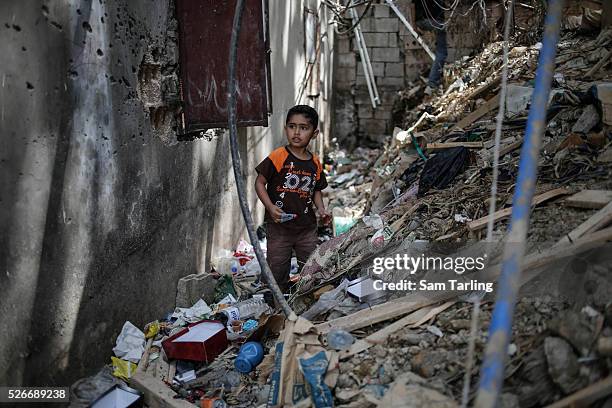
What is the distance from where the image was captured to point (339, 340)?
2578 millimetres

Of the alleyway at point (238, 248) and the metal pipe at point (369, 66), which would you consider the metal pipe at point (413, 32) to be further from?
the alleyway at point (238, 248)

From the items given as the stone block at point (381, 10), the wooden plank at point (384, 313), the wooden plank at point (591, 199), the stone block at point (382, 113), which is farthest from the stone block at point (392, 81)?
the wooden plank at point (384, 313)

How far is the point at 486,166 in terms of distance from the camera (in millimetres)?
4145

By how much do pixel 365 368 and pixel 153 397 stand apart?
48.5 inches

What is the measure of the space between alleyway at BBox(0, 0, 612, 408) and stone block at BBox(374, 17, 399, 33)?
6693 millimetres

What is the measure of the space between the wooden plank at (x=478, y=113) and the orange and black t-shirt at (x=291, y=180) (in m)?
2.41

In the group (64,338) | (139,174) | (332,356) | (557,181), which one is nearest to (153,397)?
(64,338)

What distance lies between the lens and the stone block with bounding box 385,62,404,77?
38.3ft

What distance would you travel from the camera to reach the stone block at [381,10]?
1130cm

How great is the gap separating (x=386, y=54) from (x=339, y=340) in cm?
1007

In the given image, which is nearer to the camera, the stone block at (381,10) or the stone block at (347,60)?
the stone block at (381,10)

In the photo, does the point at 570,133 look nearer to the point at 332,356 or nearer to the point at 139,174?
the point at 332,356

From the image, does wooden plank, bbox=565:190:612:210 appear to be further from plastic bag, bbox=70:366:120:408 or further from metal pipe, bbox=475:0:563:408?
plastic bag, bbox=70:366:120:408

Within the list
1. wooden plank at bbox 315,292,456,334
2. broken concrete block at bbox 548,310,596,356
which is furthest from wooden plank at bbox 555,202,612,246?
wooden plank at bbox 315,292,456,334
